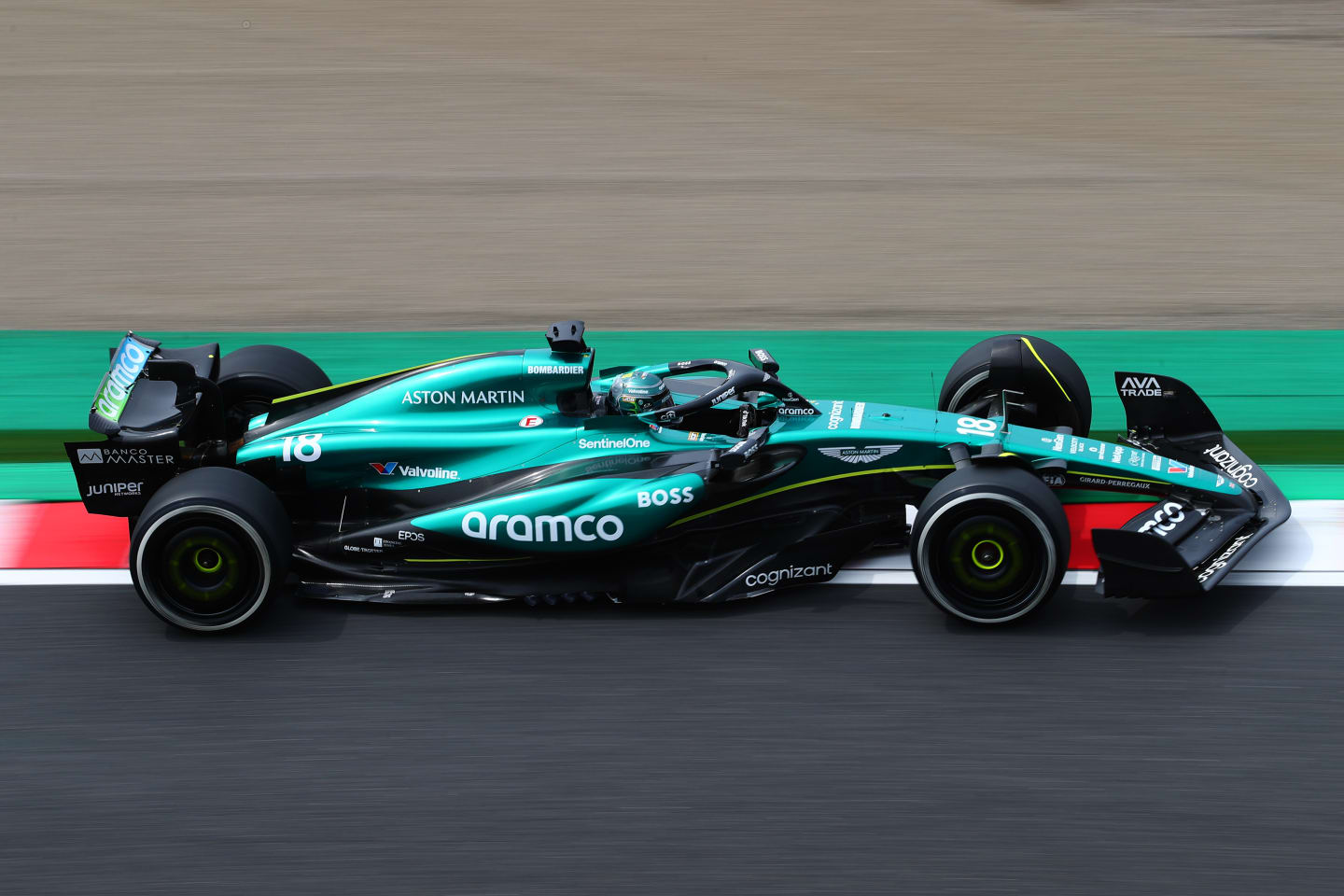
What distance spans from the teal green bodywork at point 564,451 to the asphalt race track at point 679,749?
0.41m

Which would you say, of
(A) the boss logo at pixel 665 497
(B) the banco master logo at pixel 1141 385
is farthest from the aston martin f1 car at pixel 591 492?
(B) the banco master logo at pixel 1141 385

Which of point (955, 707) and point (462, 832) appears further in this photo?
point (955, 707)

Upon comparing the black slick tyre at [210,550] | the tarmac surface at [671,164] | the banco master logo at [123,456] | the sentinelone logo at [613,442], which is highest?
the tarmac surface at [671,164]

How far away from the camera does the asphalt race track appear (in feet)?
13.6

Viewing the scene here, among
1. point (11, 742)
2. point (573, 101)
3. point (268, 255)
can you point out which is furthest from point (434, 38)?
point (11, 742)

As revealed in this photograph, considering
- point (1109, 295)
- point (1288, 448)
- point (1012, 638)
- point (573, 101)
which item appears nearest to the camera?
point (1012, 638)

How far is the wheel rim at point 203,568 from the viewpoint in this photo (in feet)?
17.3

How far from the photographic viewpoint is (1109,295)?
10227mm

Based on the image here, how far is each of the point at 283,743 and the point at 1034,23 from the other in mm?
15197

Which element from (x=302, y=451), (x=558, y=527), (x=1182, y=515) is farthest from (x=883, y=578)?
(x=302, y=451)

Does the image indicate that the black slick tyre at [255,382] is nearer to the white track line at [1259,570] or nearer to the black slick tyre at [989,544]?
the white track line at [1259,570]

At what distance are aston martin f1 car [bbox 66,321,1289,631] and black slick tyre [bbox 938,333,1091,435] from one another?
0.44m

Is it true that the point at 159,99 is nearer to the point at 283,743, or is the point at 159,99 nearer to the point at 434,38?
the point at 434,38

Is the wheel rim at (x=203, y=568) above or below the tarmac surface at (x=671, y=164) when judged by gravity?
below
